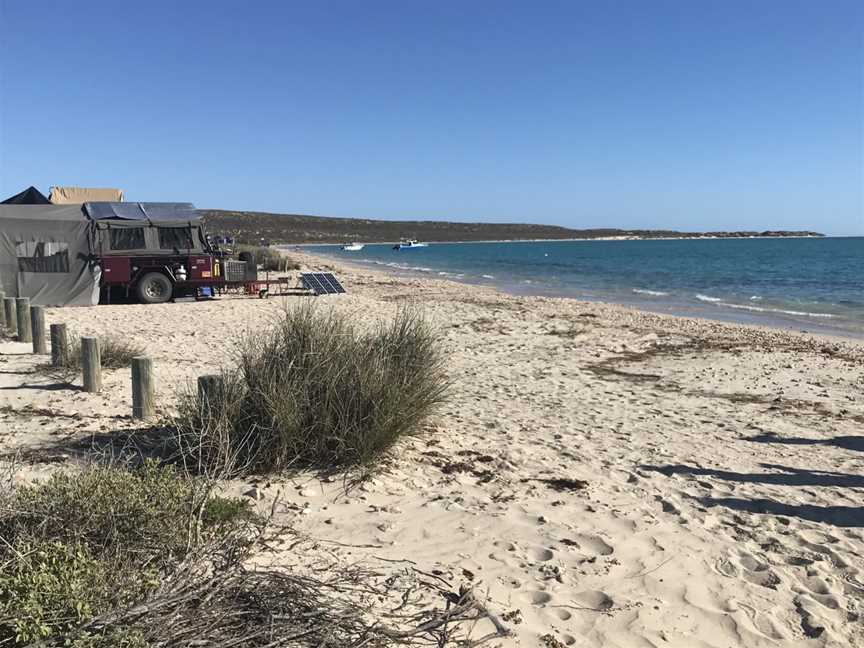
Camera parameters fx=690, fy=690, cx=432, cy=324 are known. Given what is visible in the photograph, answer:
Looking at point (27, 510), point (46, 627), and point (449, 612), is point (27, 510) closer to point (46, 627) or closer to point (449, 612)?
point (46, 627)

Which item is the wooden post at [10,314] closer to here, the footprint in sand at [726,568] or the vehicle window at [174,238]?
the vehicle window at [174,238]

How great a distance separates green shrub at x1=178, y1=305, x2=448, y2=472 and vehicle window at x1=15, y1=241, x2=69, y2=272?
11.6 metres

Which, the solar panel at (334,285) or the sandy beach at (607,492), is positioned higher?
the solar panel at (334,285)

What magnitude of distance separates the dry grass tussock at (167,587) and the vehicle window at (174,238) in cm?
1355

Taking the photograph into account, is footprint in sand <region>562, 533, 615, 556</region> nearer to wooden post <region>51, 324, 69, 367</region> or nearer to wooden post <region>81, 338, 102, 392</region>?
wooden post <region>81, 338, 102, 392</region>

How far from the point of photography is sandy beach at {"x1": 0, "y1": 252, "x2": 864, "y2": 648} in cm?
338

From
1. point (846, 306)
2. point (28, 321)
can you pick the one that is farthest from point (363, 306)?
point (846, 306)

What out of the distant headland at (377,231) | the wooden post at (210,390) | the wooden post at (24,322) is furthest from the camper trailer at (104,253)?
the distant headland at (377,231)

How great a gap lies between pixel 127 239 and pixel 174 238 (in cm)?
100

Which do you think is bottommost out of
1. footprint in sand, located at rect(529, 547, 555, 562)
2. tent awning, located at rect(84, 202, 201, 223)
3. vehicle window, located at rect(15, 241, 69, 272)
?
footprint in sand, located at rect(529, 547, 555, 562)

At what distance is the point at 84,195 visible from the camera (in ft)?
66.3

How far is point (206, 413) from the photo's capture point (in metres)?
4.91

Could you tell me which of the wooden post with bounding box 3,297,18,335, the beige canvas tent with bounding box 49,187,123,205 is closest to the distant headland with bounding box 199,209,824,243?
the beige canvas tent with bounding box 49,187,123,205

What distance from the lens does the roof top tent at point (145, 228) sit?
1530 cm
